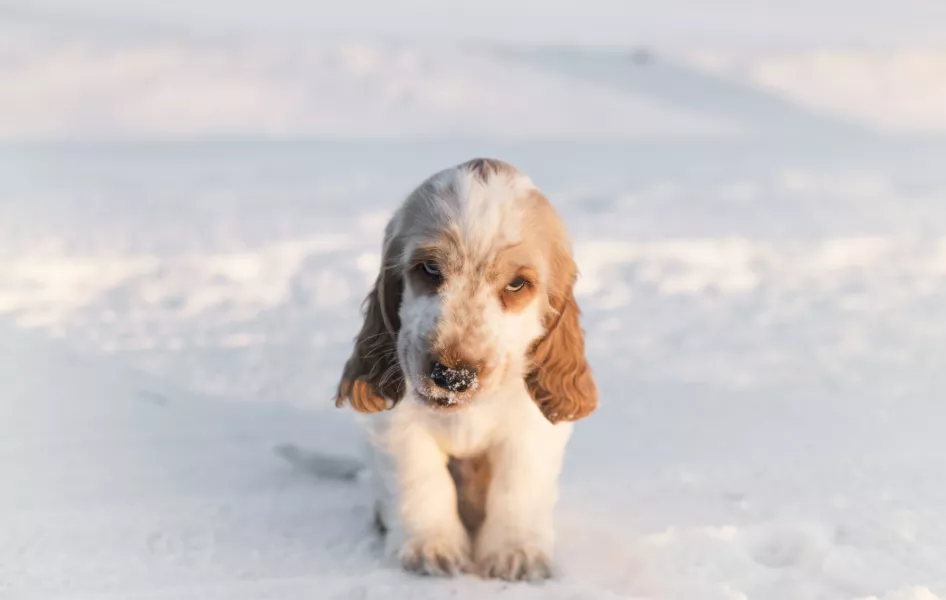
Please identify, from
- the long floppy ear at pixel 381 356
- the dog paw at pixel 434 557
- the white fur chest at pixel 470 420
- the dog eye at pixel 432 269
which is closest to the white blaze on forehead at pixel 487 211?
the dog eye at pixel 432 269

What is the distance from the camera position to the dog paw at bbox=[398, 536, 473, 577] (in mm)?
2975

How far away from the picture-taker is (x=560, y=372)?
2900 millimetres

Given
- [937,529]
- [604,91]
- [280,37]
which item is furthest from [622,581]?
[280,37]

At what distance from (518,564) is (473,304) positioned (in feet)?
3.11

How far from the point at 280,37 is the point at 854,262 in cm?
708

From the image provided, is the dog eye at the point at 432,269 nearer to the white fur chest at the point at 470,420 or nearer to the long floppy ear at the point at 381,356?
the long floppy ear at the point at 381,356

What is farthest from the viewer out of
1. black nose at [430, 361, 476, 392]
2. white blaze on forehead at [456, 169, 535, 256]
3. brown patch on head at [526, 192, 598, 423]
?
brown patch on head at [526, 192, 598, 423]

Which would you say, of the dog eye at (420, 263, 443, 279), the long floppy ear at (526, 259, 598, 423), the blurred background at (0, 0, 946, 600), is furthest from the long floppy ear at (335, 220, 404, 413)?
the blurred background at (0, 0, 946, 600)

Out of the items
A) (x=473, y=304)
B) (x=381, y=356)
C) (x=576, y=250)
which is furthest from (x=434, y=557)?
(x=576, y=250)

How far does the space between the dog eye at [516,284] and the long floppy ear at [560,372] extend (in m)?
0.22

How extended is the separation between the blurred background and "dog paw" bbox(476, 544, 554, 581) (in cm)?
9

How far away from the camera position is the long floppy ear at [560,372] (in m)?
2.90

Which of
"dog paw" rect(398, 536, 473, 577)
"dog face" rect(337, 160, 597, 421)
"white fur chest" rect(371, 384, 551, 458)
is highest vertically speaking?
"dog face" rect(337, 160, 597, 421)

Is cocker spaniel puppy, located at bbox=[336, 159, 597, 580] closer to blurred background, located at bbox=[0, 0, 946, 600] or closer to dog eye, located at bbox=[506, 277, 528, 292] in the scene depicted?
dog eye, located at bbox=[506, 277, 528, 292]
